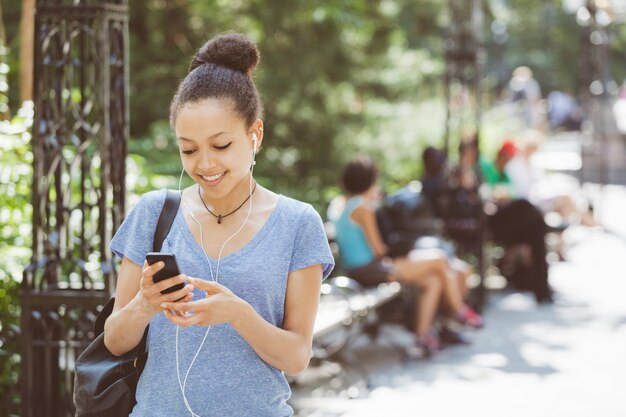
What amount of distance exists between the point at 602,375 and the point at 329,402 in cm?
230

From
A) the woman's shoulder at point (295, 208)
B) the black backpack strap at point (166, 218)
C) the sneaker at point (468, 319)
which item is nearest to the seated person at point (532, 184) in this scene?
the sneaker at point (468, 319)

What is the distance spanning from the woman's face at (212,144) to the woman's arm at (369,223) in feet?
19.1

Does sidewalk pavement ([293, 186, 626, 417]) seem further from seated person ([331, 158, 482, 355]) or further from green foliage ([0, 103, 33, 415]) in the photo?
green foliage ([0, 103, 33, 415])

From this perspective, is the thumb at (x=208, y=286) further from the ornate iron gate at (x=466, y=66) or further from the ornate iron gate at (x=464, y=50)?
the ornate iron gate at (x=464, y=50)

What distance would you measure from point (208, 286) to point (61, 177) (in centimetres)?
302

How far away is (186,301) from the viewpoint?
234cm

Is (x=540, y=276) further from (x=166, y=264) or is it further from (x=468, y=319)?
(x=166, y=264)

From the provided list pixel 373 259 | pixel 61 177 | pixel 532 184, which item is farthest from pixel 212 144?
pixel 532 184

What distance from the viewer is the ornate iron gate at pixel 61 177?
16.4 ft

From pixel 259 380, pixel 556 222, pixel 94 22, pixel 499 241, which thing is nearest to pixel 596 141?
pixel 556 222

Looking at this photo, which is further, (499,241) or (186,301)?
(499,241)

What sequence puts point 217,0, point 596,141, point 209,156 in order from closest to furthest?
point 209,156 → point 217,0 → point 596,141

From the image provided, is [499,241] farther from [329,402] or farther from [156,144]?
[329,402]

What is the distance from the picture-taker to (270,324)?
251 cm
